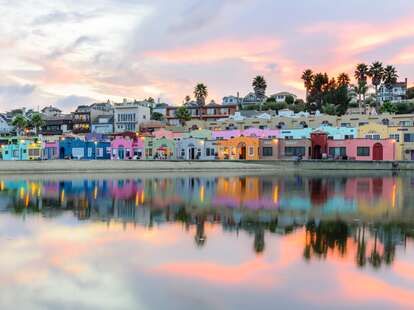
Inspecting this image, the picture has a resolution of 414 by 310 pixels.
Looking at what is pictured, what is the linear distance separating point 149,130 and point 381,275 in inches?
4416

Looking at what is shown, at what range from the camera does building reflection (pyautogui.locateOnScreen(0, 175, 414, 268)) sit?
18984 mm

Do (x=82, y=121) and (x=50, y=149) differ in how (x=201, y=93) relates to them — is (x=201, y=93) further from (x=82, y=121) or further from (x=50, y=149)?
(x=50, y=149)

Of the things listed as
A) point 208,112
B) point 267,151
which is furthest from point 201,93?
point 267,151

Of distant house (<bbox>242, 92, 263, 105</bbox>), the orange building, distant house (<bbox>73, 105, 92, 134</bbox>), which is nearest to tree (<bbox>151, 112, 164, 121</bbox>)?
distant house (<bbox>73, 105, 92, 134</bbox>)

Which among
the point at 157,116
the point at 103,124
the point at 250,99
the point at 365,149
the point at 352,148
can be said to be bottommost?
the point at 365,149

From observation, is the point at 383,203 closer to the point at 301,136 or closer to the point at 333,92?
the point at 301,136

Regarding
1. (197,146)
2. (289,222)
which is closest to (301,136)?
(197,146)

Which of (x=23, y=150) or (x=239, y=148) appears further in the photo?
(x=23, y=150)

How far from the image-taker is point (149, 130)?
12475 centimetres

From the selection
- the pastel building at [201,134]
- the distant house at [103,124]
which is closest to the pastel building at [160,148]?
the pastel building at [201,134]

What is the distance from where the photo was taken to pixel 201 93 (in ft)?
469

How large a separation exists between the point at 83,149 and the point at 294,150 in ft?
142

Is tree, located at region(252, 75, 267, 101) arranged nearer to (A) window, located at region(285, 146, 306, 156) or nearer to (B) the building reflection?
(A) window, located at region(285, 146, 306, 156)

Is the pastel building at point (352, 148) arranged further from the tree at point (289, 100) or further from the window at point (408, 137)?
the tree at point (289, 100)
